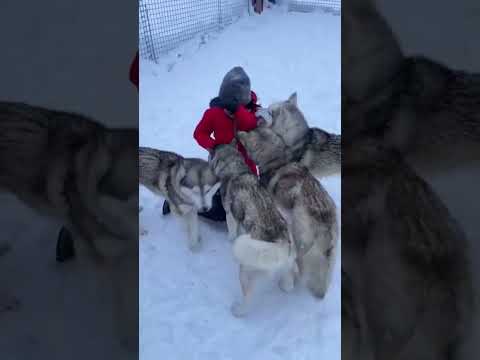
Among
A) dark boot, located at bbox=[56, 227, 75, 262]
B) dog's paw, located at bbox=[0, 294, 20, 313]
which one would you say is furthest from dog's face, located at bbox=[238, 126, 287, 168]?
dog's paw, located at bbox=[0, 294, 20, 313]

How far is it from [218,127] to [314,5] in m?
0.63

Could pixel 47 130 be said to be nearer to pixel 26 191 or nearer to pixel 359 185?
pixel 26 191

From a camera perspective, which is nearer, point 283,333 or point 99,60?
point 99,60

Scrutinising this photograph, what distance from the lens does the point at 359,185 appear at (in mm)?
1186

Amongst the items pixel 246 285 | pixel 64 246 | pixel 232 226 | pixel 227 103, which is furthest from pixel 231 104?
pixel 64 246

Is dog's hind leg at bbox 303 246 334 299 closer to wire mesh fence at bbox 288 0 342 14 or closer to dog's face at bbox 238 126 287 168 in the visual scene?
dog's face at bbox 238 126 287 168

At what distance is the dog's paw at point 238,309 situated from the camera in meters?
1.56

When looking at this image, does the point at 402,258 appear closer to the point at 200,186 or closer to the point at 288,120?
the point at 288,120

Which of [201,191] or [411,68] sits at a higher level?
[411,68]

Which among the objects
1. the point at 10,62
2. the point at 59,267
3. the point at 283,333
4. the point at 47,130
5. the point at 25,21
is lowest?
the point at 283,333

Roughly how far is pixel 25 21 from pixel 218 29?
0.80 m

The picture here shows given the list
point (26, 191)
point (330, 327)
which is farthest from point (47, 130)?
point (330, 327)

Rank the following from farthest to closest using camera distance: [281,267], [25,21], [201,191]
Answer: [201,191]
[281,267]
[25,21]

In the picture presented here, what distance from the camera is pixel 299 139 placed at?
166 centimetres
